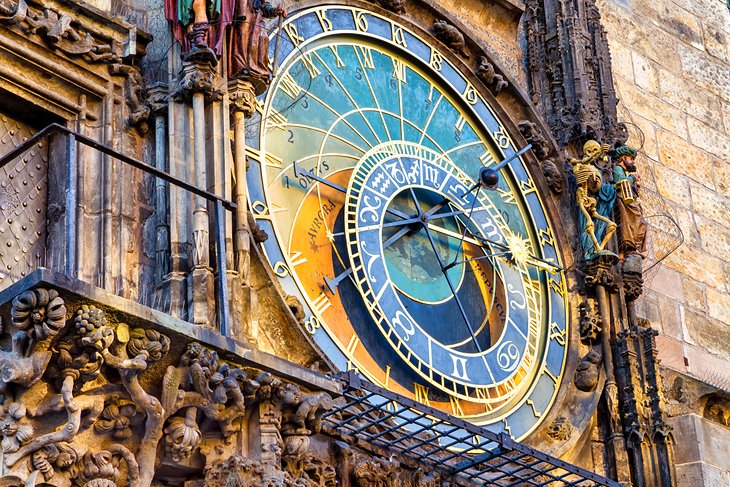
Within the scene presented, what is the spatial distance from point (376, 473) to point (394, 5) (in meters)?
2.68

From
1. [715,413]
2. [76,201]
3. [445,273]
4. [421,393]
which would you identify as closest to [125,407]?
[76,201]

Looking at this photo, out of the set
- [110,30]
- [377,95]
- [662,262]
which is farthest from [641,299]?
[110,30]

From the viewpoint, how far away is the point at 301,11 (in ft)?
28.0

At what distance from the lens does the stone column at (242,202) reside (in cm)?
705

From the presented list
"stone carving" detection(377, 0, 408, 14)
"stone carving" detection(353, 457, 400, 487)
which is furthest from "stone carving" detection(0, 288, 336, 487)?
"stone carving" detection(377, 0, 408, 14)

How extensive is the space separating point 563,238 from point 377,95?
1.35 metres

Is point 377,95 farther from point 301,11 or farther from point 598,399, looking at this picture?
point 598,399

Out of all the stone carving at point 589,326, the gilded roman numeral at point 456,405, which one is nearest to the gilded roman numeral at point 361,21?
the stone carving at point 589,326

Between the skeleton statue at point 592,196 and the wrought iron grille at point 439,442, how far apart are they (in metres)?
1.54

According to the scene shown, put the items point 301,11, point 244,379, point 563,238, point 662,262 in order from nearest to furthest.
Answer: point 244,379 → point 301,11 → point 563,238 → point 662,262

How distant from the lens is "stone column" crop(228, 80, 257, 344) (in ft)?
23.1

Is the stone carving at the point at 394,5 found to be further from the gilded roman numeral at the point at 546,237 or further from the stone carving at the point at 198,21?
the stone carving at the point at 198,21

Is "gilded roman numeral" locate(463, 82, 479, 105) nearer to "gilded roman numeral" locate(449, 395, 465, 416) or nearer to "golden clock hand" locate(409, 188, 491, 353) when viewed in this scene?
"golden clock hand" locate(409, 188, 491, 353)

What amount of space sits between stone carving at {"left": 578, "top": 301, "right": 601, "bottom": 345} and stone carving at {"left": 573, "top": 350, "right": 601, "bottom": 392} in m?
0.09
